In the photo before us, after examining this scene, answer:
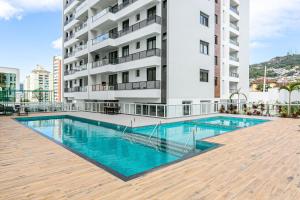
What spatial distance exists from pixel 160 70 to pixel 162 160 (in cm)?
1182

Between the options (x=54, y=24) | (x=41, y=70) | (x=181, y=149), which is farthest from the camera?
(x=41, y=70)

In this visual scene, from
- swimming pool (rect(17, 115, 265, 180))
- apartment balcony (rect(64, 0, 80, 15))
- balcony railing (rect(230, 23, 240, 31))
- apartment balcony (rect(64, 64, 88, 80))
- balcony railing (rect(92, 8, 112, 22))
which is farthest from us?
apartment balcony (rect(64, 0, 80, 15))

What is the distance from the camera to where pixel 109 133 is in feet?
42.0

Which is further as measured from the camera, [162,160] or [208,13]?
[208,13]

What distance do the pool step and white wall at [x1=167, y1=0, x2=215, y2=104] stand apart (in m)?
7.49

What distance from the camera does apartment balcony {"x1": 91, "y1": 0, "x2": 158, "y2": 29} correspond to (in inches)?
768

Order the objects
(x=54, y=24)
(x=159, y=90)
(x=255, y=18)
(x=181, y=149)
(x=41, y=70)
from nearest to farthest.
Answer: (x=181, y=149) < (x=159, y=90) < (x=255, y=18) < (x=54, y=24) < (x=41, y=70)

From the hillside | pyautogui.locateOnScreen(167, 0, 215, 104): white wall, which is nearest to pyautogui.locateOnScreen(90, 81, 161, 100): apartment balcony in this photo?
pyautogui.locateOnScreen(167, 0, 215, 104): white wall

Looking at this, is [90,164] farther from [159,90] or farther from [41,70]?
[41,70]

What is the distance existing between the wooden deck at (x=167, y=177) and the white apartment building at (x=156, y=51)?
12.1m

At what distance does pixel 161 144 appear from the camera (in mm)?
10102

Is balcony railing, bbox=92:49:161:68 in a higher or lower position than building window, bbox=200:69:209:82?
higher

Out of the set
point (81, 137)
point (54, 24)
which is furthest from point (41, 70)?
point (81, 137)

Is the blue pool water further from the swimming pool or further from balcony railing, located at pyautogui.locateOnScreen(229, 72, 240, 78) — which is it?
balcony railing, located at pyautogui.locateOnScreen(229, 72, 240, 78)
